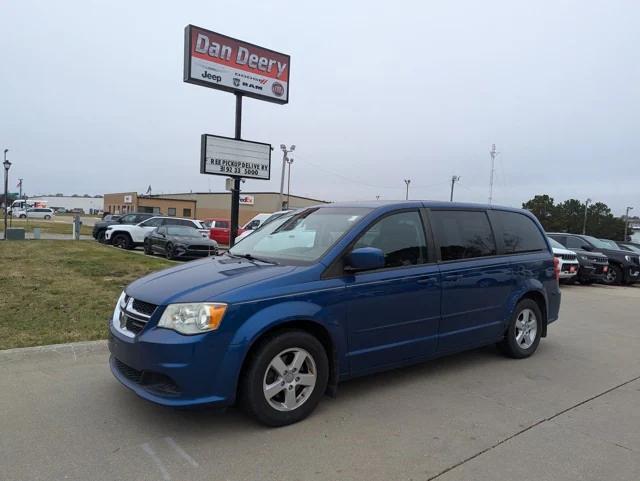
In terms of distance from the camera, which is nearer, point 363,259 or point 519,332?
point 363,259

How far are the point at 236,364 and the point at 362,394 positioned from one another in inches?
58.4

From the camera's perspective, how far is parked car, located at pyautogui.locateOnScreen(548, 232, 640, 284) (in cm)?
1700

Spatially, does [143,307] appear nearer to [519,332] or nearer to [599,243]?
[519,332]

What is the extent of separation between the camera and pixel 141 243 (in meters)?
21.2

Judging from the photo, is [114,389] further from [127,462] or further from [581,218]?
[581,218]

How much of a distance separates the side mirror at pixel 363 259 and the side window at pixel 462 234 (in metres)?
1.10

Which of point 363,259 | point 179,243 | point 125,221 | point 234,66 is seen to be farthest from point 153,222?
point 363,259

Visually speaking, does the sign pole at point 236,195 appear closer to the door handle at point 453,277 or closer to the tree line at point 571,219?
the door handle at point 453,277

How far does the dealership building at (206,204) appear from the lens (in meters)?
66.9

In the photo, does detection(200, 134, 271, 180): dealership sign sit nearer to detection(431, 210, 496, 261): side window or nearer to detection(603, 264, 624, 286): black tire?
detection(431, 210, 496, 261): side window

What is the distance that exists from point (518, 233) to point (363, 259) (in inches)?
112

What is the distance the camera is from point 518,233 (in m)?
6.02

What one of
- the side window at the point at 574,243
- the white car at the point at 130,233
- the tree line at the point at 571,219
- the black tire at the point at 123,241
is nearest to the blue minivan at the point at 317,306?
the side window at the point at 574,243

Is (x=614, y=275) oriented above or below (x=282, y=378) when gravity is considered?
below
